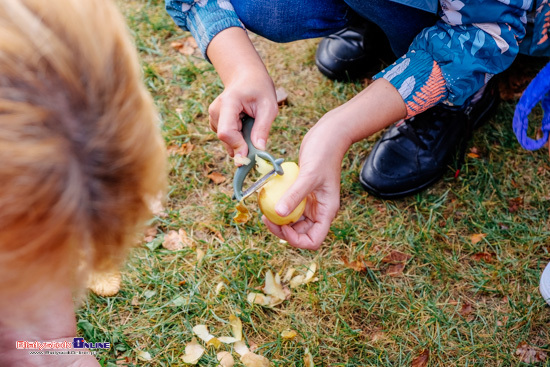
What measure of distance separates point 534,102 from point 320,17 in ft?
3.08

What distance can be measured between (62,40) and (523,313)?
6.09 feet

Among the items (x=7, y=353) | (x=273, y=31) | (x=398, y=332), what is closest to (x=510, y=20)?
(x=273, y=31)

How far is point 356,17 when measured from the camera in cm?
224

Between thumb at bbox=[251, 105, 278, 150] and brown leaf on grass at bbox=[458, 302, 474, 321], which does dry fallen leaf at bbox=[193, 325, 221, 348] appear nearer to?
thumb at bbox=[251, 105, 278, 150]

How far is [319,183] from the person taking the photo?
5.28ft

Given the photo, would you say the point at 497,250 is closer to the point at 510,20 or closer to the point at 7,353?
the point at 510,20

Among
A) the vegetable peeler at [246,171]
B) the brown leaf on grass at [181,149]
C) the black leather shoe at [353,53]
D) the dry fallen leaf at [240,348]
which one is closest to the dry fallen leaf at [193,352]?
the dry fallen leaf at [240,348]

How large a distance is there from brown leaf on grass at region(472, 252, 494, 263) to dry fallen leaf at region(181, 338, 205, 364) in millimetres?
1215

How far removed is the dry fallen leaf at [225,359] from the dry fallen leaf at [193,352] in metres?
0.07

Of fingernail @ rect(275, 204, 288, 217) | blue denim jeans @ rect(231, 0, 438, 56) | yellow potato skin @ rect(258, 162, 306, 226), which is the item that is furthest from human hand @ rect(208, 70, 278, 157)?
blue denim jeans @ rect(231, 0, 438, 56)

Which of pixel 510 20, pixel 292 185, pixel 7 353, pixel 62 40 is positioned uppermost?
pixel 62 40

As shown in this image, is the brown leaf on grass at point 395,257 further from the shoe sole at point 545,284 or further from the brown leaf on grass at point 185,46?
the brown leaf on grass at point 185,46

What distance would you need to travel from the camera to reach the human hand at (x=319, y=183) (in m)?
1.59

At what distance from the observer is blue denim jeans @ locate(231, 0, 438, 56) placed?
1.90 meters
